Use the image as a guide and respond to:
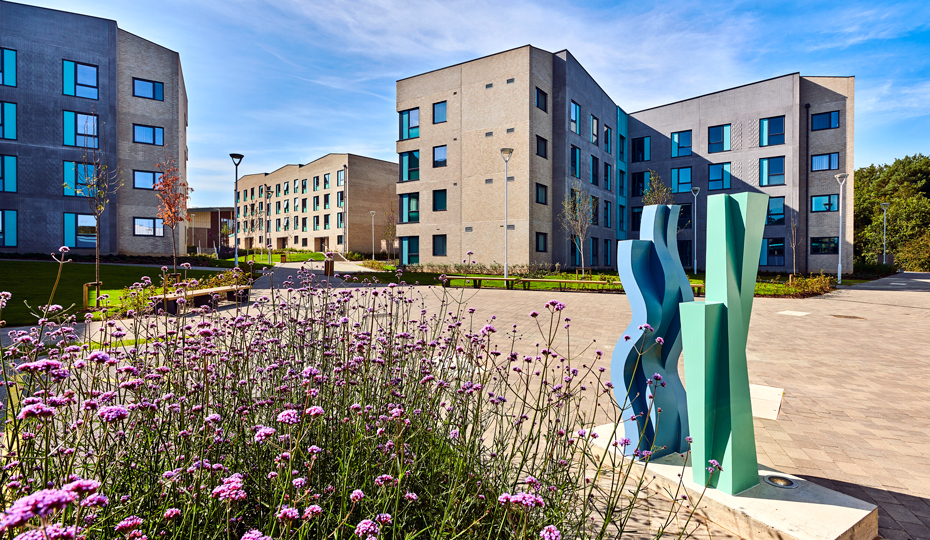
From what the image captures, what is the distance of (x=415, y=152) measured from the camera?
3531 centimetres

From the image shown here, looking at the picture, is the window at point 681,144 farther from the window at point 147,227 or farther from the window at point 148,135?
the window at point 147,227

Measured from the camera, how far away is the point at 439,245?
3375 centimetres

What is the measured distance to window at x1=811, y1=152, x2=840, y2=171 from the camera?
110ft

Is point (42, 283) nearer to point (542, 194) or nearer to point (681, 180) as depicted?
point (542, 194)

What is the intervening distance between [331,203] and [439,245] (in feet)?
89.9

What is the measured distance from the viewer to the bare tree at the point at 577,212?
2936cm

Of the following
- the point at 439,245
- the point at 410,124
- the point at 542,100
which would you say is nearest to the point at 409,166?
the point at 410,124

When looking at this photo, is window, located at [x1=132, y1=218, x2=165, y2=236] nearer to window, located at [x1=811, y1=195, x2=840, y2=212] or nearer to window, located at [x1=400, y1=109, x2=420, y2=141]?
window, located at [x1=400, y1=109, x2=420, y2=141]

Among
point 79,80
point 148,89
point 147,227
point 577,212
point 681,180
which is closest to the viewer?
point 577,212

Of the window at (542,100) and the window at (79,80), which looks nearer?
the window at (79,80)

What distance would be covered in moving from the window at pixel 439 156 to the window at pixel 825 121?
28.1m

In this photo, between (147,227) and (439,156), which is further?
(439,156)

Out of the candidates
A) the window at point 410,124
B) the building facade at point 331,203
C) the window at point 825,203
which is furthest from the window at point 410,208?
the window at point 825,203

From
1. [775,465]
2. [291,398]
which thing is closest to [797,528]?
[775,465]
